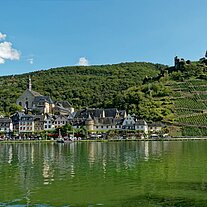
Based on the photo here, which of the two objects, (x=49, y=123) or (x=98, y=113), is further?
(x=98, y=113)

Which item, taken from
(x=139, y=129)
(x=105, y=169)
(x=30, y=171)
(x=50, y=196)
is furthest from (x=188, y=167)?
(x=139, y=129)

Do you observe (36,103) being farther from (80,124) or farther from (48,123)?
(80,124)

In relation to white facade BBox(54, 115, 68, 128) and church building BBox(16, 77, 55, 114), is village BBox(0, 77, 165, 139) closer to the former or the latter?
white facade BBox(54, 115, 68, 128)

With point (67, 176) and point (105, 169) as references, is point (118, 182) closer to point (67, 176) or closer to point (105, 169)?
point (67, 176)

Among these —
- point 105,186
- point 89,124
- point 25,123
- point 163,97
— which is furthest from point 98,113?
point 105,186

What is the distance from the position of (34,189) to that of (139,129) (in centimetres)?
9263

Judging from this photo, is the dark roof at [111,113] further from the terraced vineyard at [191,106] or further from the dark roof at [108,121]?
the terraced vineyard at [191,106]

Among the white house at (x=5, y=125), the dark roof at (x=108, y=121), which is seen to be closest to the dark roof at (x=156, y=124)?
the dark roof at (x=108, y=121)

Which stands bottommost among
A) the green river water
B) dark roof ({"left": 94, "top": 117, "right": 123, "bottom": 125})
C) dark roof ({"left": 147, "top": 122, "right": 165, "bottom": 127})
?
→ the green river water

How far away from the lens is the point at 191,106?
420 feet

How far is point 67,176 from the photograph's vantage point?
92.5 feet

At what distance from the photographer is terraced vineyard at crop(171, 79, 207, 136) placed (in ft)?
368

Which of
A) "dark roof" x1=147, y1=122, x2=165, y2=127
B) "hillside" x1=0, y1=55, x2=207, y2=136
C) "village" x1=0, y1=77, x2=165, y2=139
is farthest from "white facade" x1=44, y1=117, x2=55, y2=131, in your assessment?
→ "dark roof" x1=147, y1=122, x2=165, y2=127

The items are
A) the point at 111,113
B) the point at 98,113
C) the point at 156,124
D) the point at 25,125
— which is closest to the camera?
the point at 156,124
